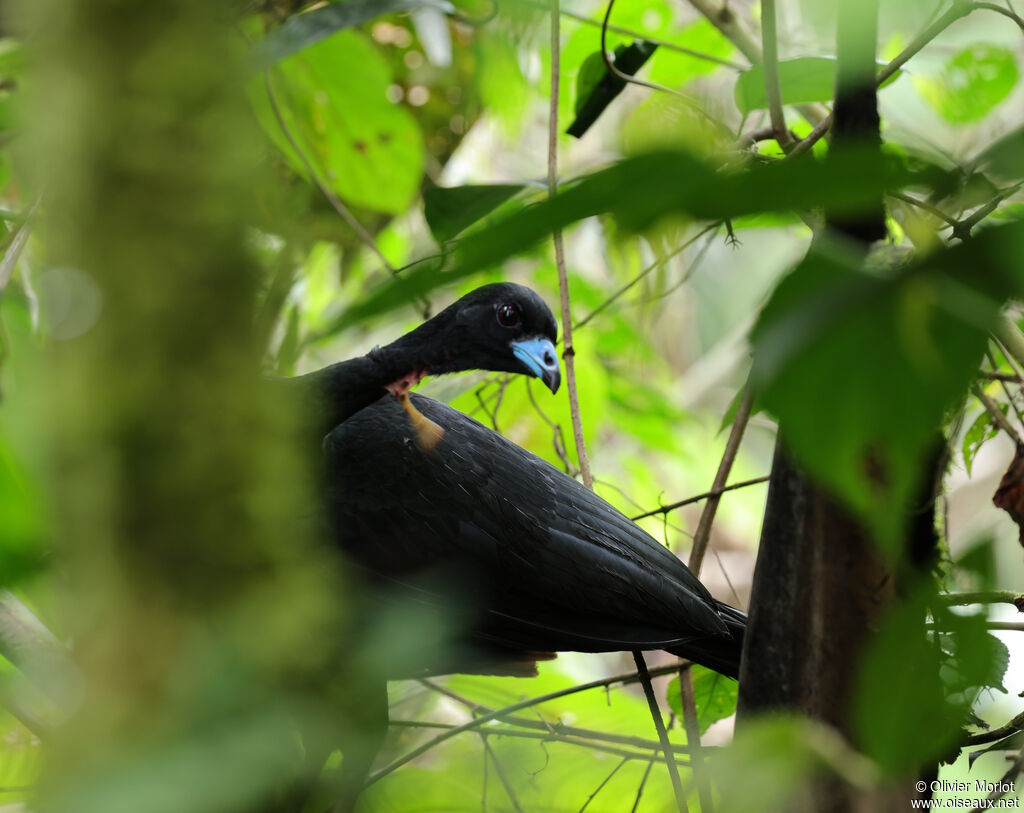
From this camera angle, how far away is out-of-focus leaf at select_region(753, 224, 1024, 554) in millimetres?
307

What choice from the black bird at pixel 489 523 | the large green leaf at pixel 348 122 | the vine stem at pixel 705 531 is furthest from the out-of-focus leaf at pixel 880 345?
the large green leaf at pixel 348 122

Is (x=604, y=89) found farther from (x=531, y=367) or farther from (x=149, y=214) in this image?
(x=149, y=214)

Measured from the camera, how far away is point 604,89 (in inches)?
55.8

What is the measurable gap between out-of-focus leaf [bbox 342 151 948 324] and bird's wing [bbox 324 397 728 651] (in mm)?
1089

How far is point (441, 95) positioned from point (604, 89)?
4.42 ft

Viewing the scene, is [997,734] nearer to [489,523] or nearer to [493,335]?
[489,523]

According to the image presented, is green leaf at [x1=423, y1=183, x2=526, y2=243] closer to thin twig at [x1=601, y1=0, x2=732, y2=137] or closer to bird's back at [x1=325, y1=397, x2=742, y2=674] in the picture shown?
thin twig at [x1=601, y1=0, x2=732, y2=137]

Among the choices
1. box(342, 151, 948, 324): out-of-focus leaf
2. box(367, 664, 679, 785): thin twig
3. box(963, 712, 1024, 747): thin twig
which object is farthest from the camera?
box(963, 712, 1024, 747): thin twig

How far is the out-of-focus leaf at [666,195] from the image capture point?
0.29 metres

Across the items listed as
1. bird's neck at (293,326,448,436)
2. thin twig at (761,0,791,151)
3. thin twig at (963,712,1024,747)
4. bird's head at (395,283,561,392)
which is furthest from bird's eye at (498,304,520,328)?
thin twig at (963,712,1024,747)

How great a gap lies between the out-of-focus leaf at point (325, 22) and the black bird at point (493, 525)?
46 centimetres

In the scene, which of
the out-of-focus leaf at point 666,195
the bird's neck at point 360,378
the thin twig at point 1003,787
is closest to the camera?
the out-of-focus leaf at point 666,195

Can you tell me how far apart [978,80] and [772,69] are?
65 centimetres

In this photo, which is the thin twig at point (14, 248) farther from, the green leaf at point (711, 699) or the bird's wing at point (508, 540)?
the green leaf at point (711, 699)
